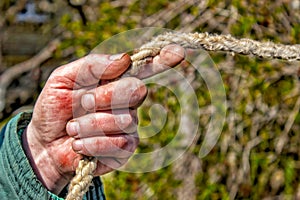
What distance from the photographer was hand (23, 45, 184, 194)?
119cm

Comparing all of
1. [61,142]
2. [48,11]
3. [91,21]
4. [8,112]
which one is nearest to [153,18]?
[91,21]

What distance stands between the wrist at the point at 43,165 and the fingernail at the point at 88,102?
0.20 metres

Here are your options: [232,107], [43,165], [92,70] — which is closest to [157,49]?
[92,70]

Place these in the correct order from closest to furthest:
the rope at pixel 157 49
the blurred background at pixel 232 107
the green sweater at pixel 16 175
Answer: the rope at pixel 157 49
the green sweater at pixel 16 175
the blurred background at pixel 232 107

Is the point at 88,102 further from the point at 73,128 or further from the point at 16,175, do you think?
the point at 16,175

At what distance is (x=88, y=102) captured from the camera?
1222 millimetres

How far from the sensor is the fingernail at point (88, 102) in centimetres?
122

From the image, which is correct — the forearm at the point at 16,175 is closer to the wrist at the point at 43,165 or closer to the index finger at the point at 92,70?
the wrist at the point at 43,165

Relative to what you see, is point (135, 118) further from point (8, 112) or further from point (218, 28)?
point (8, 112)

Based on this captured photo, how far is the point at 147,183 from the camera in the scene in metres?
2.88

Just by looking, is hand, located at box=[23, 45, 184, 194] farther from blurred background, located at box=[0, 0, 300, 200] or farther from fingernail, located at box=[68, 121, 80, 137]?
blurred background, located at box=[0, 0, 300, 200]

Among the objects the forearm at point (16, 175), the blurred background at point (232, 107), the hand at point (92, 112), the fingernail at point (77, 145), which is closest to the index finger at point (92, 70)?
the hand at point (92, 112)

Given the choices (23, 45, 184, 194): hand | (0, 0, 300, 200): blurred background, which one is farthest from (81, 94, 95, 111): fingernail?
(0, 0, 300, 200): blurred background

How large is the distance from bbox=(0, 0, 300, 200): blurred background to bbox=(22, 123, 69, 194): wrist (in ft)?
4.30
